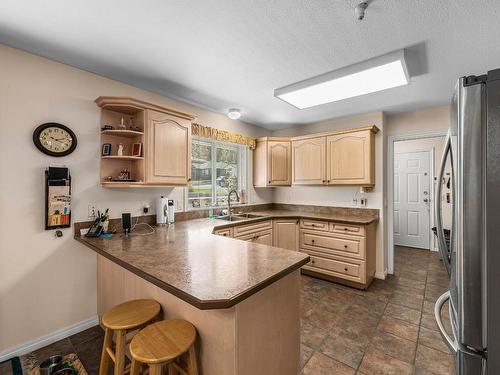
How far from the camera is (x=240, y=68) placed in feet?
7.20

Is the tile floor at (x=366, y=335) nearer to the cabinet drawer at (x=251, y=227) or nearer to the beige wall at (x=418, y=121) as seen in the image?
the cabinet drawer at (x=251, y=227)

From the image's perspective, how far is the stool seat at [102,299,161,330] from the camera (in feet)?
4.38

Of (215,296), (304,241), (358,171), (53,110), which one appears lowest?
(304,241)

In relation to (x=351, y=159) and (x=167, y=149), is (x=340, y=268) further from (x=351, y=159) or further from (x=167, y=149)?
(x=167, y=149)

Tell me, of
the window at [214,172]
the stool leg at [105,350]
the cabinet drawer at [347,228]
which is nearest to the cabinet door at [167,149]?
the window at [214,172]

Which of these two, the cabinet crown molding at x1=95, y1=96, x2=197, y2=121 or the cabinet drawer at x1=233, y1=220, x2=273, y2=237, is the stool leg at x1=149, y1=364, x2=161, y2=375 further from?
the cabinet crown molding at x1=95, y1=96, x2=197, y2=121

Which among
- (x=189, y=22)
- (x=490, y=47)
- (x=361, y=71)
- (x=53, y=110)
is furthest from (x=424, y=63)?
(x=53, y=110)

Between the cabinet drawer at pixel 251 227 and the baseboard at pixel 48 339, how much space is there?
66.5 inches

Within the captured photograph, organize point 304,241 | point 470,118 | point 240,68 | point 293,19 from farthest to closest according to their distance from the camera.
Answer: point 304,241 < point 240,68 < point 293,19 < point 470,118

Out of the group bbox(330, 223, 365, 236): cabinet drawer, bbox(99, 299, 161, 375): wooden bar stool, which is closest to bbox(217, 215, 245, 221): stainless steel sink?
bbox(330, 223, 365, 236): cabinet drawer

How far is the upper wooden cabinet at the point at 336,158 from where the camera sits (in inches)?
130

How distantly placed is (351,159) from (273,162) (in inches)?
49.3

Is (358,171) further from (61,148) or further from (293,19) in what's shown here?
(61,148)

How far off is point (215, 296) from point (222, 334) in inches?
12.0
